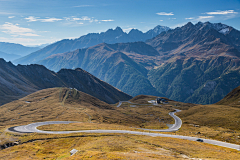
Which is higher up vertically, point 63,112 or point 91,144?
point 91,144

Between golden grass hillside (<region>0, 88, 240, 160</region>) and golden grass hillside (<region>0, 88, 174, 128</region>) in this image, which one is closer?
golden grass hillside (<region>0, 88, 240, 160</region>)

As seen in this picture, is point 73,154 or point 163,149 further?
point 163,149

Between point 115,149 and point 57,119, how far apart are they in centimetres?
7730

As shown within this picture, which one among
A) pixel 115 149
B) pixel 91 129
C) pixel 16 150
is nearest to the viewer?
pixel 115 149

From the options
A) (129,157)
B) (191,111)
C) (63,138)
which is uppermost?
(129,157)

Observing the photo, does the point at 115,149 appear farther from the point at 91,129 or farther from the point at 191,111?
the point at 191,111

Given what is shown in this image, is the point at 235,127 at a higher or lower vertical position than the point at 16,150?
lower

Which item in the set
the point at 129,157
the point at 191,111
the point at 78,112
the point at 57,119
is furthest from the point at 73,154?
the point at 191,111

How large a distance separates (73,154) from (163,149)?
32.9 m

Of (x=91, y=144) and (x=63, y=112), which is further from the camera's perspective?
(x=63, y=112)

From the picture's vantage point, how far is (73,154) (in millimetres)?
55031

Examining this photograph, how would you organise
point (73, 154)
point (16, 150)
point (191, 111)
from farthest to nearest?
1. point (191, 111)
2. point (16, 150)
3. point (73, 154)

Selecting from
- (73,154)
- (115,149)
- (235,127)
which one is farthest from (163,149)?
(235,127)

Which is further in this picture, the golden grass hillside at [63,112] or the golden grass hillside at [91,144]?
the golden grass hillside at [63,112]
